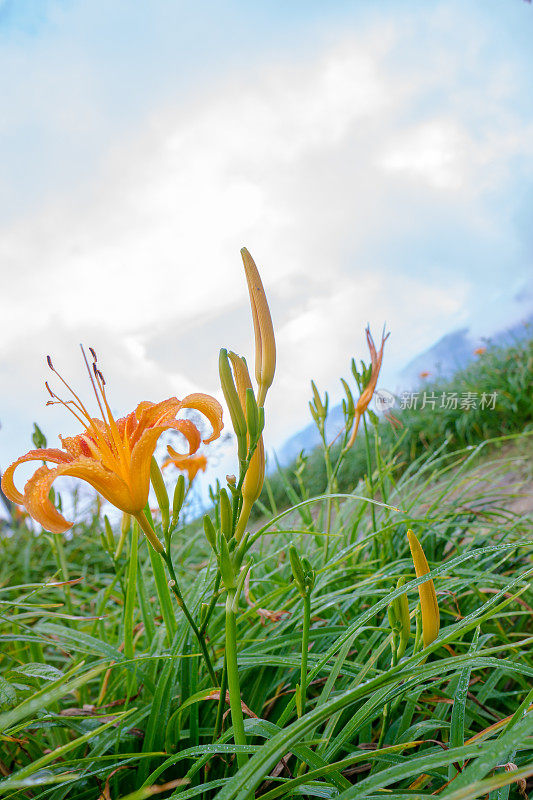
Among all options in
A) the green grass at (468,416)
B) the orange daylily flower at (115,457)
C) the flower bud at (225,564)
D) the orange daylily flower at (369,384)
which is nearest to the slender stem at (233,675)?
the flower bud at (225,564)

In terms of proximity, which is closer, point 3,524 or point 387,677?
point 387,677

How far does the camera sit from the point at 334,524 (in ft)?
5.40

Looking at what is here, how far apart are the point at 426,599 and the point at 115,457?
0.37 m

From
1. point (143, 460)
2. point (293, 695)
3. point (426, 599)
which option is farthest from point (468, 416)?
point (143, 460)

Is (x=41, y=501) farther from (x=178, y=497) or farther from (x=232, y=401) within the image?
(x=232, y=401)

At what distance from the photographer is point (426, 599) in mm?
576

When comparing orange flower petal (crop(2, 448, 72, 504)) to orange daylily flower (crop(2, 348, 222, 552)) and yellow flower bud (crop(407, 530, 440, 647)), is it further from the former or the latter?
yellow flower bud (crop(407, 530, 440, 647))

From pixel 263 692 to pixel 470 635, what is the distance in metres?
0.46

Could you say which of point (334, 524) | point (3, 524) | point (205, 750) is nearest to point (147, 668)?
point (205, 750)

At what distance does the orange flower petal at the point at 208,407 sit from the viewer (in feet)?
2.02

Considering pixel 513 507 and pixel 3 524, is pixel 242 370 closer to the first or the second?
pixel 513 507

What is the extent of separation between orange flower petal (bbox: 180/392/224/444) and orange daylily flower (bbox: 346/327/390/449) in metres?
0.38

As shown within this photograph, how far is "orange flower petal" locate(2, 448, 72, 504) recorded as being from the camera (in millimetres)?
643

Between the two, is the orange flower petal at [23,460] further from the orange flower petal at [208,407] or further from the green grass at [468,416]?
the green grass at [468,416]
